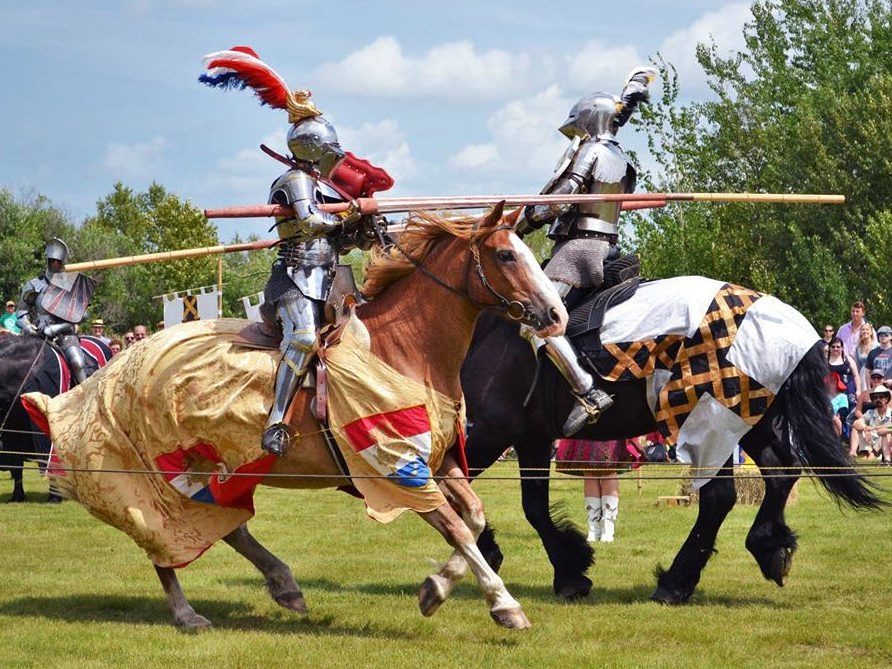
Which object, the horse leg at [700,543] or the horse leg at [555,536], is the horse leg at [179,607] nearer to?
the horse leg at [555,536]

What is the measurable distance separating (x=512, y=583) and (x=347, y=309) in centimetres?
262

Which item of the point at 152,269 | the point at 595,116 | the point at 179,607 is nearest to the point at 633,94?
the point at 595,116

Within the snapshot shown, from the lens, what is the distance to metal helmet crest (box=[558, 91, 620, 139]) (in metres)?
8.55

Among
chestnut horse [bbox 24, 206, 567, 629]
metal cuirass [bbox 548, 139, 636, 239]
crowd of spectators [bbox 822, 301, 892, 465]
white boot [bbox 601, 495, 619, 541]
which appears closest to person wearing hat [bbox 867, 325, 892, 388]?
crowd of spectators [bbox 822, 301, 892, 465]

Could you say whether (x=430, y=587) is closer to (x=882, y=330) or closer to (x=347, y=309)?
(x=347, y=309)

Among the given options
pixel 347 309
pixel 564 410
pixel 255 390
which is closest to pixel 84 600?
pixel 255 390

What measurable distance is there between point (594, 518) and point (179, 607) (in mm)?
4554

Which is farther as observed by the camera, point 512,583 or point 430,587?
point 512,583

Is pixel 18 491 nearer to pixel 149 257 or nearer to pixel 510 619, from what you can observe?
pixel 149 257

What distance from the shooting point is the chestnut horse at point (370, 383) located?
277 inches

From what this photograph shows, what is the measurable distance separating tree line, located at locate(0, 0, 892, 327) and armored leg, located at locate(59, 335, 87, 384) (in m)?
11.7

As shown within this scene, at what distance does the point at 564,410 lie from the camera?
848 centimetres

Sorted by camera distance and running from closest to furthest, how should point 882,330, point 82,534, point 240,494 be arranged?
point 240,494 < point 82,534 < point 882,330

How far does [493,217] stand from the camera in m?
7.15
